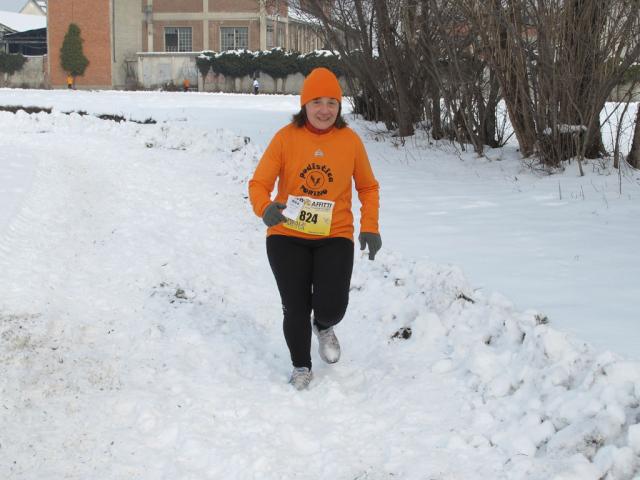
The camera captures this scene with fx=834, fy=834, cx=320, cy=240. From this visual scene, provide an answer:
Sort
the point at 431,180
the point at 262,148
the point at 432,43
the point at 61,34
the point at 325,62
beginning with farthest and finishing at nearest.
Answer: the point at 61,34
the point at 325,62
the point at 262,148
the point at 432,43
the point at 431,180

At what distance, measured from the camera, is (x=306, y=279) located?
4789mm

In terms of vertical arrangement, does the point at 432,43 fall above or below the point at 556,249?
above

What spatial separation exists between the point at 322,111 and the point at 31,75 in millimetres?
52669

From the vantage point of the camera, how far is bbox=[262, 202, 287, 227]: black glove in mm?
4477

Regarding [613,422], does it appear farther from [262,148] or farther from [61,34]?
[61,34]

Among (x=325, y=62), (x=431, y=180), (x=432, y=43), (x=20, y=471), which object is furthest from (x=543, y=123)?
(x=325, y=62)

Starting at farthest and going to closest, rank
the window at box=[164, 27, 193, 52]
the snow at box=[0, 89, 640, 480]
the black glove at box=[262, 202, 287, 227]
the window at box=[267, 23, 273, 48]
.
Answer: the window at box=[267, 23, 273, 48], the window at box=[164, 27, 193, 52], the black glove at box=[262, 202, 287, 227], the snow at box=[0, 89, 640, 480]

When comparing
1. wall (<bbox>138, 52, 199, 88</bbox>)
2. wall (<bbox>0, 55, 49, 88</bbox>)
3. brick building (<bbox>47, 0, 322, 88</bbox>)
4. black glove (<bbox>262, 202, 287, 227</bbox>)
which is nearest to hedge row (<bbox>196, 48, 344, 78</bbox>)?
wall (<bbox>138, 52, 199, 88</bbox>)

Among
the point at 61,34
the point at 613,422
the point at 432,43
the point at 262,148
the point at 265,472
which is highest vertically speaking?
the point at 61,34

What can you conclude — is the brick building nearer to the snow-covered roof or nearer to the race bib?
the snow-covered roof

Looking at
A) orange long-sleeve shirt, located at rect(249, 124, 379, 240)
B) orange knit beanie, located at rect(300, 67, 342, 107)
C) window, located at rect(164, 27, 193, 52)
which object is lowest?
orange long-sleeve shirt, located at rect(249, 124, 379, 240)

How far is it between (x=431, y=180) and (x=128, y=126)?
840 centimetres

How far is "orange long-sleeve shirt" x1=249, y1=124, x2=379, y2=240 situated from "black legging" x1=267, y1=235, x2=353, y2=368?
7cm

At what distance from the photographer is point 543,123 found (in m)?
10.6
